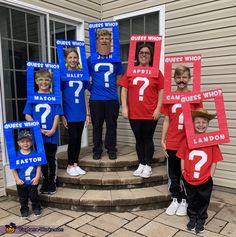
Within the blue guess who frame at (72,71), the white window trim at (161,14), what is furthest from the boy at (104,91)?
the white window trim at (161,14)

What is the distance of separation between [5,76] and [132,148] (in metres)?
2.22

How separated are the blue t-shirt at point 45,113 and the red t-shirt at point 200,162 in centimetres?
156

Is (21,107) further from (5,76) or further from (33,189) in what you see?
(33,189)

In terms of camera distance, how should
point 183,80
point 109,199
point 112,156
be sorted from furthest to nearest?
point 112,156 < point 109,199 < point 183,80

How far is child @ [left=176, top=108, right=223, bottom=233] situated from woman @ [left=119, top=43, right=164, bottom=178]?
62 cm

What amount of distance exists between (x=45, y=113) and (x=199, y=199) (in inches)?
75.2

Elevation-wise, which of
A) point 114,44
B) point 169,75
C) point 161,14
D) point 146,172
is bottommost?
point 146,172

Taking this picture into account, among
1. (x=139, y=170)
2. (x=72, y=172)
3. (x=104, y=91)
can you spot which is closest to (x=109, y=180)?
(x=139, y=170)

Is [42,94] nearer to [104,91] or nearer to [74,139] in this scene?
[74,139]

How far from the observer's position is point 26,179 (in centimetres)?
289

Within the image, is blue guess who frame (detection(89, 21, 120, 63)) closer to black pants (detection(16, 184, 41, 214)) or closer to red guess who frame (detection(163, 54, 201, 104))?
red guess who frame (detection(163, 54, 201, 104))

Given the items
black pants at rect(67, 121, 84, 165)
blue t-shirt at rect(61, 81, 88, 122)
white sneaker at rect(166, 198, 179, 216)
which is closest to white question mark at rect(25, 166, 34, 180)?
black pants at rect(67, 121, 84, 165)

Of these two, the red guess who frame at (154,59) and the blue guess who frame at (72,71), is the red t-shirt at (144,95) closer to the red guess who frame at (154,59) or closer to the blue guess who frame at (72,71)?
the red guess who frame at (154,59)

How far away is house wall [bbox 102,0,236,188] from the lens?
3545 millimetres
